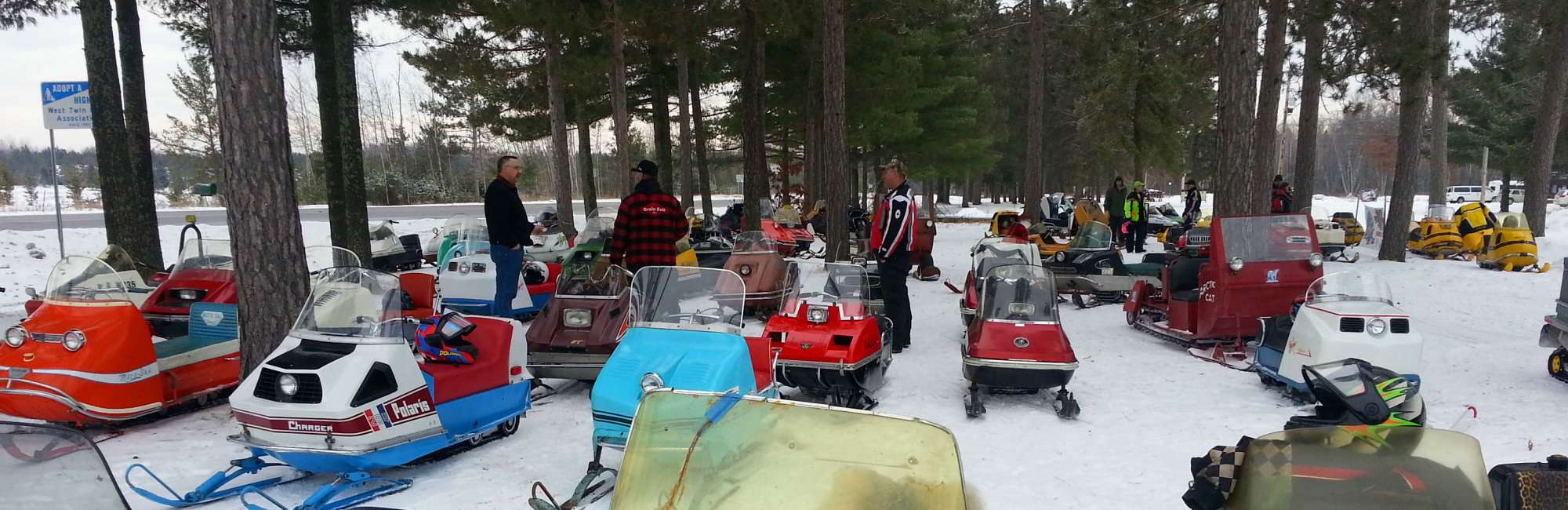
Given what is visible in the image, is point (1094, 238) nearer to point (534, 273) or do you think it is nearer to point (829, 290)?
point (829, 290)

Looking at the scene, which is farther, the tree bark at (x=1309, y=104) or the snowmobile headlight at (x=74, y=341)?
the tree bark at (x=1309, y=104)

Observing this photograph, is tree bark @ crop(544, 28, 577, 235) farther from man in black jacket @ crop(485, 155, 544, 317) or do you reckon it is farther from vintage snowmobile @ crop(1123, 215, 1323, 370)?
vintage snowmobile @ crop(1123, 215, 1323, 370)

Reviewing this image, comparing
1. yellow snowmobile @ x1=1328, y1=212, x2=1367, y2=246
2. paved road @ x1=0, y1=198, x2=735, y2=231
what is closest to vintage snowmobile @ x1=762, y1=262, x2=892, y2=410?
paved road @ x1=0, y1=198, x2=735, y2=231

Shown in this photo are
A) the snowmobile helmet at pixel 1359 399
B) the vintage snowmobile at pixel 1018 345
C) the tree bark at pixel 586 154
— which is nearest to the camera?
the snowmobile helmet at pixel 1359 399

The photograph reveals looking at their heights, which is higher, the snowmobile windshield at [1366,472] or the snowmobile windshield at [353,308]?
the snowmobile windshield at [353,308]

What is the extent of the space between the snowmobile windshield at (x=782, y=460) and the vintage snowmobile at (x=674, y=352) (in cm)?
130

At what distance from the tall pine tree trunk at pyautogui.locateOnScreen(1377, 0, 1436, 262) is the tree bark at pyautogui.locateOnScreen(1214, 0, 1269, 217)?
3454 millimetres

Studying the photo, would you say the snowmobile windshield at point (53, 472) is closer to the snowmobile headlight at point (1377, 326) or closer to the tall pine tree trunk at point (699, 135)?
the snowmobile headlight at point (1377, 326)

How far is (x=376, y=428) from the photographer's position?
3.99 m

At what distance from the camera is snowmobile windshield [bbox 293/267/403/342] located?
429 cm

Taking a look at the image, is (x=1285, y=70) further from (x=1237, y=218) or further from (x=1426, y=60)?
(x=1237, y=218)

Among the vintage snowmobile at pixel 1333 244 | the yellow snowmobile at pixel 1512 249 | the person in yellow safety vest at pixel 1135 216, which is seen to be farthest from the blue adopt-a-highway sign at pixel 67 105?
the yellow snowmobile at pixel 1512 249

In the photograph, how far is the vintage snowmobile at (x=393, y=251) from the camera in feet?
43.8

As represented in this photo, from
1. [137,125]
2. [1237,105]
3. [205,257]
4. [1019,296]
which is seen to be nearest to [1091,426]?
[1019,296]
